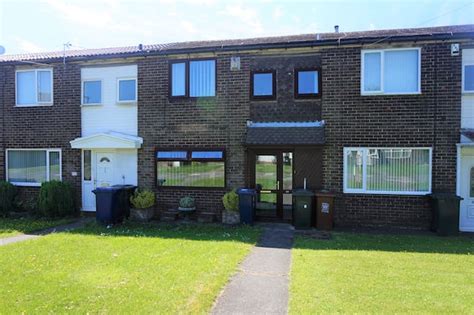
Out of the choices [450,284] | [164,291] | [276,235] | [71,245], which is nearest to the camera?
[164,291]

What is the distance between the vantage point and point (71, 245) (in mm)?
7250

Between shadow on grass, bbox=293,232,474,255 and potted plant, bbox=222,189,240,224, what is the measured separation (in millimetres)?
2208

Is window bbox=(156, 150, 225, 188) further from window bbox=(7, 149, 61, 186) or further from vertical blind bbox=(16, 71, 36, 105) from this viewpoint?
vertical blind bbox=(16, 71, 36, 105)

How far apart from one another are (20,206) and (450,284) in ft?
41.3

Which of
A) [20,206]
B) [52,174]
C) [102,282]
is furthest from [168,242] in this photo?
[20,206]

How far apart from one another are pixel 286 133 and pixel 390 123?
2.91 m

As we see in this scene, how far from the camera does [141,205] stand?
10.3 metres

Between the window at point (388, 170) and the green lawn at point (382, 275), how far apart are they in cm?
181

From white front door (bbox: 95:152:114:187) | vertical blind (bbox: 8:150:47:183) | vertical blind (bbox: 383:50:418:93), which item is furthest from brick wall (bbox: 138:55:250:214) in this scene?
vertical blind (bbox: 383:50:418:93)

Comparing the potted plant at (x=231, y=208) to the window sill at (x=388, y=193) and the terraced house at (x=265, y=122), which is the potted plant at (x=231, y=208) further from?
the window sill at (x=388, y=193)

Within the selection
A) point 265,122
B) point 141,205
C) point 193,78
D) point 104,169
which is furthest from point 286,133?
point 104,169

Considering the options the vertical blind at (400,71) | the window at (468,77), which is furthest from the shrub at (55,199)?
the window at (468,77)

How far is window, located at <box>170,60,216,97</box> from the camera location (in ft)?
34.2

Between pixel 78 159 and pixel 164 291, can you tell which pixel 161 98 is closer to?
A: pixel 78 159
